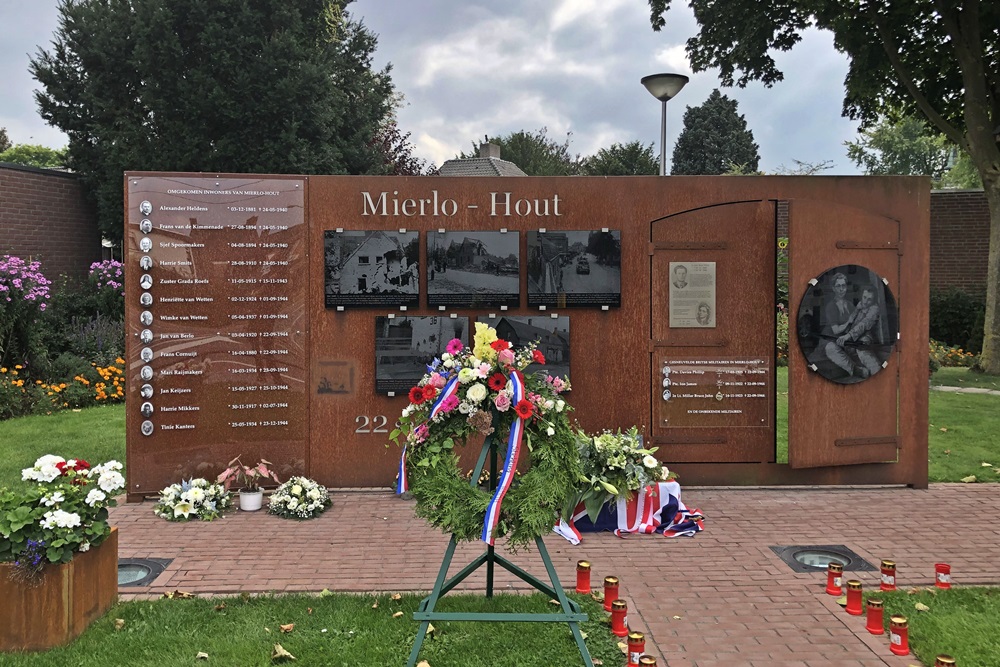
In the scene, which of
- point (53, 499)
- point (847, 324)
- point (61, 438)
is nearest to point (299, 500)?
point (53, 499)

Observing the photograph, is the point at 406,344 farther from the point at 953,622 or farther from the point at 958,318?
the point at 958,318

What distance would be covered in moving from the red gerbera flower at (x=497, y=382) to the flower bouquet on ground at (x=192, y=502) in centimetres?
386

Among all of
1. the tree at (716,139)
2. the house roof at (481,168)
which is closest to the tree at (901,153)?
the tree at (716,139)

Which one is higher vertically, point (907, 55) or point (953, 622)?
point (907, 55)

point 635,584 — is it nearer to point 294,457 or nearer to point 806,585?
point 806,585

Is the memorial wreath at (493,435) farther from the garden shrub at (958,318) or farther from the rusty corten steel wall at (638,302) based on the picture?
the garden shrub at (958,318)

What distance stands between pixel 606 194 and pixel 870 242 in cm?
249

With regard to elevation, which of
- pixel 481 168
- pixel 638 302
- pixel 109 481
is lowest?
pixel 109 481

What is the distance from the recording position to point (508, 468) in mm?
4078

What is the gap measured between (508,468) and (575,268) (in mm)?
3930

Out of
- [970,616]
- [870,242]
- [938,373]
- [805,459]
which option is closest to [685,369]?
[805,459]

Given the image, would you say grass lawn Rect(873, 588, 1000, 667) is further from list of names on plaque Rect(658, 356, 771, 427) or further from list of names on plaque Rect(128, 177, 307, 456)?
list of names on plaque Rect(128, 177, 307, 456)

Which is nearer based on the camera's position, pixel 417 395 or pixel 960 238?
pixel 417 395

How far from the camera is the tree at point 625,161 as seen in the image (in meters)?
49.8
